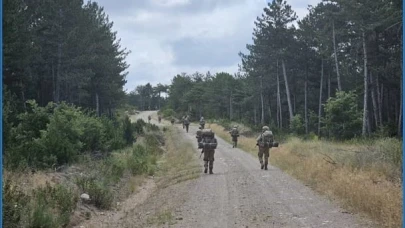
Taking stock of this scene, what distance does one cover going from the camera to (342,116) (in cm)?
3516

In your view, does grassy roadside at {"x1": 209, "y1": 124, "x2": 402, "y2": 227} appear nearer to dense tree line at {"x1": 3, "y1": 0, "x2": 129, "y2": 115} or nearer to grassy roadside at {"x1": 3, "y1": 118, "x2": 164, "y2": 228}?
grassy roadside at {"x1": 3, "y1": 118, "x2": 164, "y2": 228}

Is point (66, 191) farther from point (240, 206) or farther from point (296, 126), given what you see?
point (296, 126)

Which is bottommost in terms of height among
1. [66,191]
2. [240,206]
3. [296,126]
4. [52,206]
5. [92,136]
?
[240,206]

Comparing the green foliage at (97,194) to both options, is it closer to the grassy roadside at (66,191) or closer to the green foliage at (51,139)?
the grassy roadside at (66,191)

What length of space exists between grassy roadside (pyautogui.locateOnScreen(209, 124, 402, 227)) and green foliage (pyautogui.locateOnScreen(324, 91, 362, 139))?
539 inches

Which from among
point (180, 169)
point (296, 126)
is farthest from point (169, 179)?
point (296, 126)

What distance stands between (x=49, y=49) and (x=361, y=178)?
2989cm

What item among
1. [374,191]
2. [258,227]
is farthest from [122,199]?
[374,191]

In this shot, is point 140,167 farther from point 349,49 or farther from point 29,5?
point 349,49

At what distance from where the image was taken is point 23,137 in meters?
18.9

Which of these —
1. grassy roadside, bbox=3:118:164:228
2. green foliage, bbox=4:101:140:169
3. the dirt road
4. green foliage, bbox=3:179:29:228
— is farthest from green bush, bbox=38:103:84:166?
green foliage, bbox=3:179:29:228

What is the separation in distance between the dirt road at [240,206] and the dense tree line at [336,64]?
17.5 meters

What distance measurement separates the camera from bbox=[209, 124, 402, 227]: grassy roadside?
9242mm

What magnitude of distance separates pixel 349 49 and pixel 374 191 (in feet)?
108
